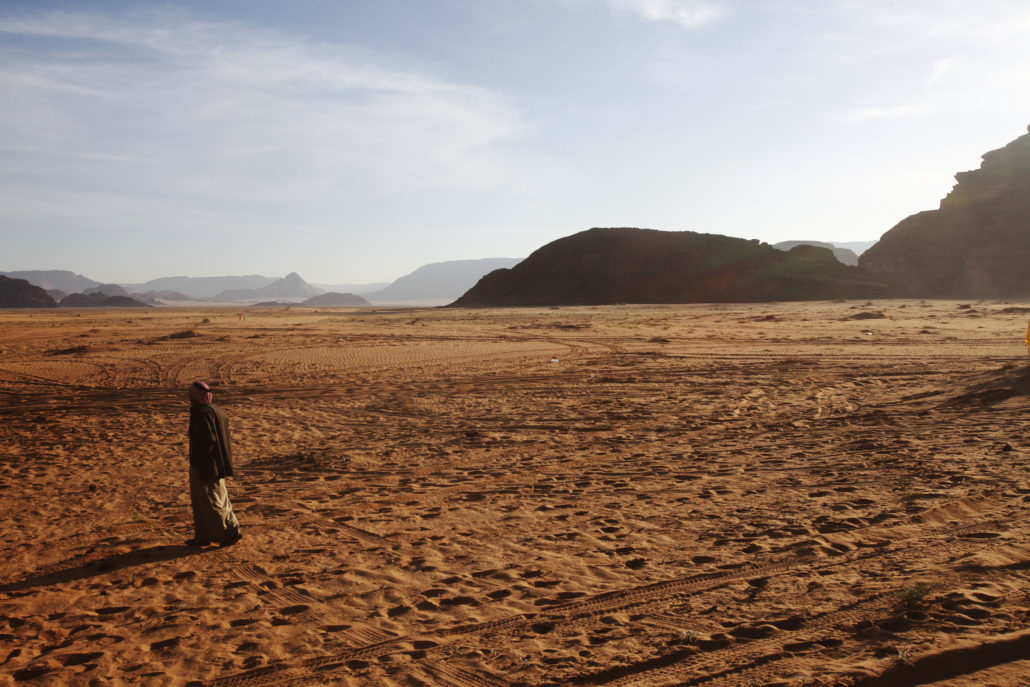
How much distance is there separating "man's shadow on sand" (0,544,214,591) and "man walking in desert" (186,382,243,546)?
16 cm

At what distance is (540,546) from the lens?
5.98 meters

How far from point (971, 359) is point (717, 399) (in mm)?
9403

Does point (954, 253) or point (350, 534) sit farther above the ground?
point (954, 253)

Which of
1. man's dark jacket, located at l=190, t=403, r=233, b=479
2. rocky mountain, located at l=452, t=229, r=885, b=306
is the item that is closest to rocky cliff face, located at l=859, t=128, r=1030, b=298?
rocky mountain, located at l=452, t=229, r=885, b=306

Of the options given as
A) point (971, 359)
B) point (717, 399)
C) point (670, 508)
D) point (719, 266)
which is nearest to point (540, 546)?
point (670, 508)

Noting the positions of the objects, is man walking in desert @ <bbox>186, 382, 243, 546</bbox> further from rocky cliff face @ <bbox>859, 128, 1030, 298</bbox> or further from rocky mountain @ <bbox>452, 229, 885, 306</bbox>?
rocky cliff face @ <bbox>859, 128, 1030, 298</bbox>

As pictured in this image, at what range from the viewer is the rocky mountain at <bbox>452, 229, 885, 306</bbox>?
7331 cm

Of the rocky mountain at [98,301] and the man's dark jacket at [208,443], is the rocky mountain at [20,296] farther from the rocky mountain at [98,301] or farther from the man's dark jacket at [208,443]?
the man's dark jacket at [208,443]

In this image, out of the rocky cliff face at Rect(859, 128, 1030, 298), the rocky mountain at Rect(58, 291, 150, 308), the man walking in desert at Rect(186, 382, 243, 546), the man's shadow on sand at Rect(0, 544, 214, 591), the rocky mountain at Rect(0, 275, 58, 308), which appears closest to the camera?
the man's shadow on sand at Rect(0, 544, 214, 591)

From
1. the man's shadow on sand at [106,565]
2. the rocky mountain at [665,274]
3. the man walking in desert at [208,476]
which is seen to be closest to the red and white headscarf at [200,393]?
the man walking in desert at [208,476]

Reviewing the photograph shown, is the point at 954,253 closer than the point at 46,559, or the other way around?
the point at 46,559

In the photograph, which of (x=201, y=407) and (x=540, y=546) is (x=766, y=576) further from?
(x=201, y=407)

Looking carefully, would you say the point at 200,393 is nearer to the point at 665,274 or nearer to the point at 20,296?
the point at 665,274

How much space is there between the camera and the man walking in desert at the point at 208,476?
20.4 ft
